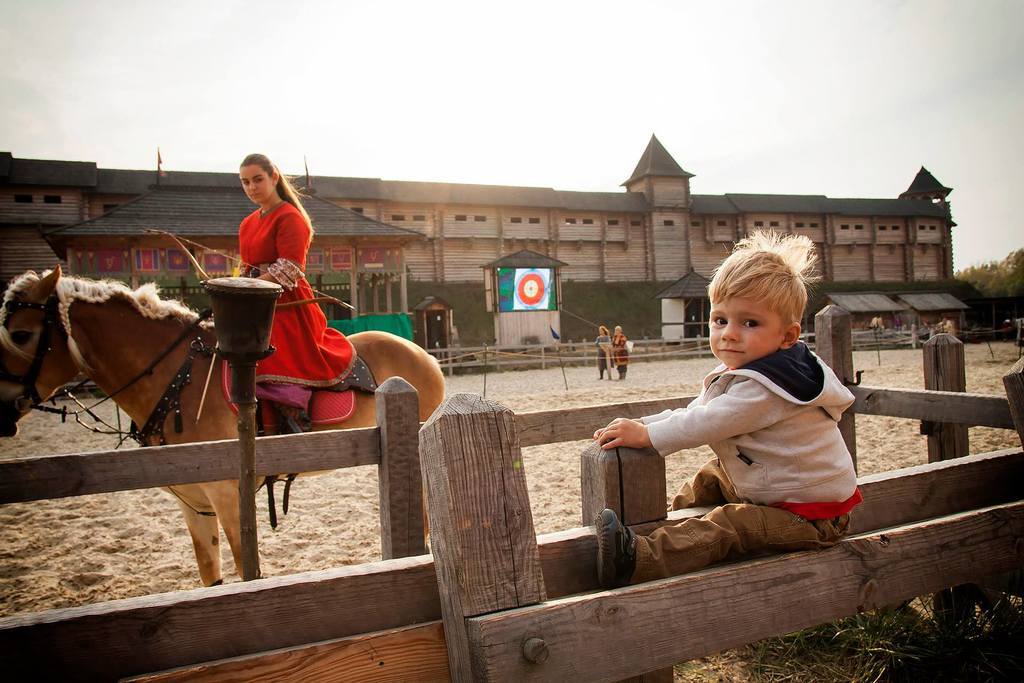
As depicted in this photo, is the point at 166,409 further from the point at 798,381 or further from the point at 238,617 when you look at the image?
the point at 798,381

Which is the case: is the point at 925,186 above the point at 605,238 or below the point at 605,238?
above

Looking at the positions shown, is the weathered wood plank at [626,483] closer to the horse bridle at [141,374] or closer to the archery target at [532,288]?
the horse bridle at [141,374]

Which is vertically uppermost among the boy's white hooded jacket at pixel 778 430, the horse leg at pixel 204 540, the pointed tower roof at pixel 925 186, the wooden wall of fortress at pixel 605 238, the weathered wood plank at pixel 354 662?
the pointed tower roof at pixel 925 186

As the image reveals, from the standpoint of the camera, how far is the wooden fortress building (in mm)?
19578

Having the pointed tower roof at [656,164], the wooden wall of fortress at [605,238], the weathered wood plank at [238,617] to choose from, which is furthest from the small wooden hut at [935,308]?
the weathered wood plank at [238,617]

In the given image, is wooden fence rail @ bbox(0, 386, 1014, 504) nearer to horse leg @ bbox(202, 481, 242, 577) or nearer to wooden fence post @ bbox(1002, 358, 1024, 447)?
wooden fence post @ bbox(1002, 358, 1024, 447)

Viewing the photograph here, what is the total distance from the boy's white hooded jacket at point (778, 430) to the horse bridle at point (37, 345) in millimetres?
3764

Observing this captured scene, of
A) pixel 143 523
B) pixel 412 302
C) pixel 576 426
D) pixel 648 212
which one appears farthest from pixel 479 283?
pixel 576 426

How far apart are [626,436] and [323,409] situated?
2.85m

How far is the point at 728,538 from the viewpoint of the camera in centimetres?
149

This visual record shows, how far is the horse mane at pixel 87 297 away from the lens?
3.40 metres

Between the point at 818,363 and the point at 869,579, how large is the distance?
620 millimetres

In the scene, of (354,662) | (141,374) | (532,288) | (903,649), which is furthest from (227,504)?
(532,288)

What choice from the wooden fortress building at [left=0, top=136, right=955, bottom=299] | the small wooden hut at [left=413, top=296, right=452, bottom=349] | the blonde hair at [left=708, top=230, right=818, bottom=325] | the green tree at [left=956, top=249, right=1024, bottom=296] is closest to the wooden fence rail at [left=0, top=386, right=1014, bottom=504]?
the blonde hair at [left=708, top=230, right=818, bottom=325]
